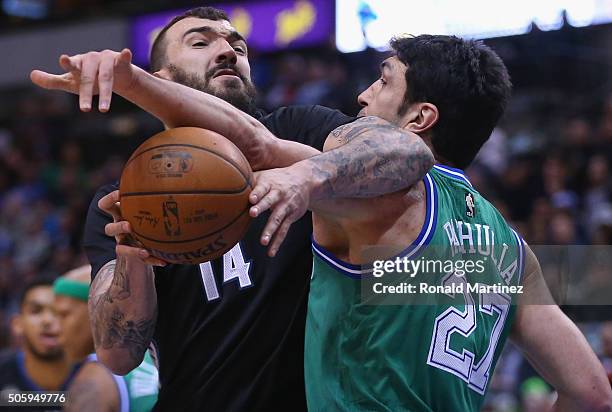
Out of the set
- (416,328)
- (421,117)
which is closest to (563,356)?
(416,328)

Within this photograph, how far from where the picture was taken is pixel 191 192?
8.07 ft

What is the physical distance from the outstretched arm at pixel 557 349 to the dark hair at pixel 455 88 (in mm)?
513

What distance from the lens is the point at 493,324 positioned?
322 centimetres

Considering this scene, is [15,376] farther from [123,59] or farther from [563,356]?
[123,59]

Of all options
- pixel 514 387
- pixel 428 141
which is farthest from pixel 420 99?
pixel 514 387

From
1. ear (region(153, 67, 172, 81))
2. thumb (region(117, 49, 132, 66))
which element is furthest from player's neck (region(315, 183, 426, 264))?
ear (region(153, 67, 172, 81))

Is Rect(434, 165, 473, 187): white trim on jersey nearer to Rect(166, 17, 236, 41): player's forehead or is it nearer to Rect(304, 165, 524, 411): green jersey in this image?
Rect(304, 165, 524, 411): green jersey

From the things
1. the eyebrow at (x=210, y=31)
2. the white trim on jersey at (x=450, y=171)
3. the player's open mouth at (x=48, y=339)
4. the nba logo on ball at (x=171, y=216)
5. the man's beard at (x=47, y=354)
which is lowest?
the man's beard at (x=47, y=354)

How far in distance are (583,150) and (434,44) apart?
6056 millimetres

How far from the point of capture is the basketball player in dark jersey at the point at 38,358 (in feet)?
19.2

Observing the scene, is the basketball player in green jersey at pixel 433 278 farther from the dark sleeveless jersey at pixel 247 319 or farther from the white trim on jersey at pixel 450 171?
the dark sleeveless jersey at pixel 247 319

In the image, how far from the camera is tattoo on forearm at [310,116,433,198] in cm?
256

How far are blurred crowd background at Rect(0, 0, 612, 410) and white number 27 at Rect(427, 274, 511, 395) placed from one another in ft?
8.32

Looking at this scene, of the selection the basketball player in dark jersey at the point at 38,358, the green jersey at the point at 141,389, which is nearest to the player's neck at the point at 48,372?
the basketball player in dark jersey at the point at 38,358
